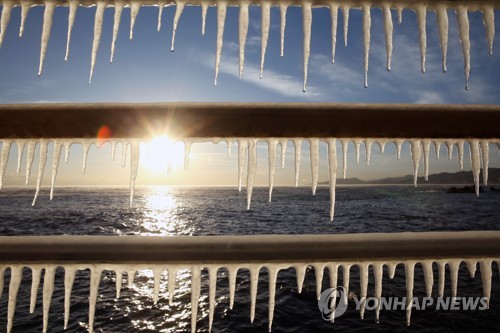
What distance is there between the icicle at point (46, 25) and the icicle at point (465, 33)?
2.24m

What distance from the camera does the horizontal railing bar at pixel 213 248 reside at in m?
1.41

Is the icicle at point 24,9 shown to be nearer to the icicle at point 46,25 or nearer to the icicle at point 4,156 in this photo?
the icicle at point 46,25

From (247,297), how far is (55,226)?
106 ft

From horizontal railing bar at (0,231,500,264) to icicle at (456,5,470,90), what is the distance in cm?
121

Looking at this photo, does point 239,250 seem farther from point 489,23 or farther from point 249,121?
point 489,23

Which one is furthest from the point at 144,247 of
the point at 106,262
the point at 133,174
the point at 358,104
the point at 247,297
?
the point at 247,297

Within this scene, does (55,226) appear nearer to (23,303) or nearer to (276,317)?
(23,303)

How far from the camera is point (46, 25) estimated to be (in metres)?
2.04

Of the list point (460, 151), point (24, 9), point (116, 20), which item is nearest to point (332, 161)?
point (460, 151)

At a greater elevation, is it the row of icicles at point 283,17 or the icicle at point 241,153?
the row of icicles at point 283,17

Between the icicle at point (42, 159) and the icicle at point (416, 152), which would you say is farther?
the icicle at point (416, 152)

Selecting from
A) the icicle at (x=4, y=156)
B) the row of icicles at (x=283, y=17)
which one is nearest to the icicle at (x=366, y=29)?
the row of icicles at (x=283, y=17)

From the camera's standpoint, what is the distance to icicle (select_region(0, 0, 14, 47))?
6.49 feet

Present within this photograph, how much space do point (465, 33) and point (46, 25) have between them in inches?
93.6
